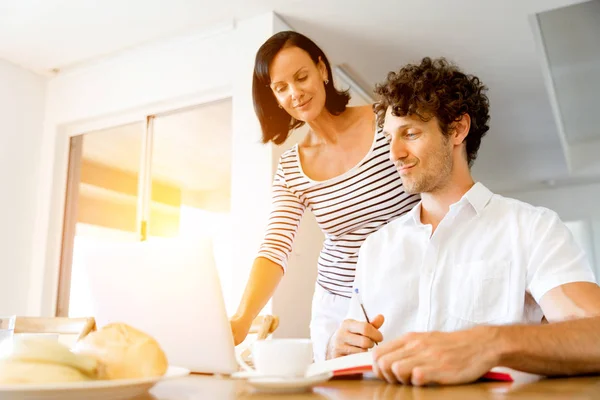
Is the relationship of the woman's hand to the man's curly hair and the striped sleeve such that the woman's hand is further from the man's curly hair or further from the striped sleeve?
the man's curly hair

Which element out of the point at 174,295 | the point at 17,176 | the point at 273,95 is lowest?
the point at 174,295

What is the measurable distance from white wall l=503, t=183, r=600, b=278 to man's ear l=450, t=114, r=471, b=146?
5528mm

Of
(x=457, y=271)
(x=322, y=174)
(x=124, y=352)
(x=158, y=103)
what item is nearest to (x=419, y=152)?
(x=457, y=271)

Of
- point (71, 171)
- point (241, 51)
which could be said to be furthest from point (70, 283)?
point (241, 51)

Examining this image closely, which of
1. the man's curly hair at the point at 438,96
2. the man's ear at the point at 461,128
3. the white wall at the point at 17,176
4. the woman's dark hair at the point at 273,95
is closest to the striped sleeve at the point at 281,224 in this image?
the woman's dark hair at the point at 273,95

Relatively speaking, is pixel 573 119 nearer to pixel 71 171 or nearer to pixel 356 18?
pixel 356 18

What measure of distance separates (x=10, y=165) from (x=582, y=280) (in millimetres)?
3262

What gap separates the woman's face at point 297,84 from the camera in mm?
1594

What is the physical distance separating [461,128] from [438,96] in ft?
0.32

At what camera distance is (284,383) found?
56 centimetres

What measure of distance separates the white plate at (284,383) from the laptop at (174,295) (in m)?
0.17

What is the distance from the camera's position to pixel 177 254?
2.46 feet

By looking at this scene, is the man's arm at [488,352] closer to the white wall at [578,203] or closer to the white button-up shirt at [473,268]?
the white button-up shirt at [473,268]

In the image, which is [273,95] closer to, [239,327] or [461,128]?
[461,128]
